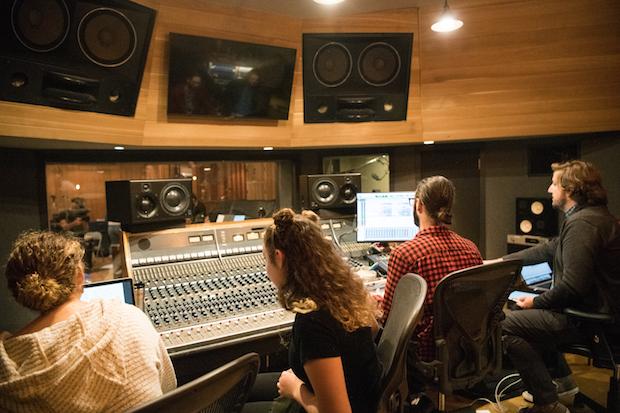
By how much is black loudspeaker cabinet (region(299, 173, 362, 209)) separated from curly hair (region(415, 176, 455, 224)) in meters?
1.04

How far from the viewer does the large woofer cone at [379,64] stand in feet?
9.35

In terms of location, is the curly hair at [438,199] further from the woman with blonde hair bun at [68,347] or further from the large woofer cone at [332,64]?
the woman with blonde hair bun at [68,347]

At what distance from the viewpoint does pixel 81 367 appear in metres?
0.95

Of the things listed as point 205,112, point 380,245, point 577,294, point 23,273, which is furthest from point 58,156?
point 577,294

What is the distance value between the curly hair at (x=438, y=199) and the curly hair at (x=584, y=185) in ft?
2.48

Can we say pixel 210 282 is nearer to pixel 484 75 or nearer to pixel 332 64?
pixel 332 64

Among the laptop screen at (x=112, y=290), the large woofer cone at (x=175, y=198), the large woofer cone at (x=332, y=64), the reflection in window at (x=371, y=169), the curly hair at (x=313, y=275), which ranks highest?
the large woofer cone at (x=332, y=64)

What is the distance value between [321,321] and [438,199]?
3.23 feet

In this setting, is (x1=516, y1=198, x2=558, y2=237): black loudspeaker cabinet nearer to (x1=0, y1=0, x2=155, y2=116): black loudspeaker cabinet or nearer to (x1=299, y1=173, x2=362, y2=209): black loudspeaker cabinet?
(x1=299, y1=173, x2=362, y2=209): black loudspeaker cabinet

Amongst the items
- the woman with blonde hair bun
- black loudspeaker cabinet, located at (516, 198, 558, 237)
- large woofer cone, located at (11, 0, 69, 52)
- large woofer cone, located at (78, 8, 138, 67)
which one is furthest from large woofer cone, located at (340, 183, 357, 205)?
the woman with blonde hair bun

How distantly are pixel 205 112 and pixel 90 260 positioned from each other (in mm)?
1158

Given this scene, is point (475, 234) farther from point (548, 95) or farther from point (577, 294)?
point (577, 294)

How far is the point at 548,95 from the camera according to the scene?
2.87 m

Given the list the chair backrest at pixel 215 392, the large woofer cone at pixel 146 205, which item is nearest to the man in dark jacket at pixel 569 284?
the chair backrest at pixel 215 392
